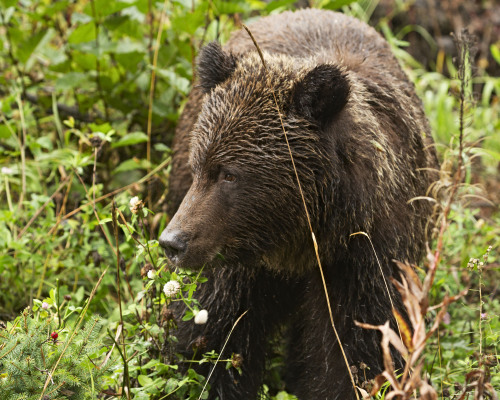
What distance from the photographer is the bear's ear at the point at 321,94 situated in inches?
134

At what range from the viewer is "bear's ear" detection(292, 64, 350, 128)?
3.39m

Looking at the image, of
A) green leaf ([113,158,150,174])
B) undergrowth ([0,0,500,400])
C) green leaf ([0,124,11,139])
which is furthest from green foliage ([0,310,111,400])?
green leaf ([0,124,11,139])

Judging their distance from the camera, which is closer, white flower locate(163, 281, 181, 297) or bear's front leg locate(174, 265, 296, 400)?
white flower locate(163, 281, 181, 297)

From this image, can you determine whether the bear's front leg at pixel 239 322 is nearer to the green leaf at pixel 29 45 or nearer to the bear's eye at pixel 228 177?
the bear's eye at pixel 228 177

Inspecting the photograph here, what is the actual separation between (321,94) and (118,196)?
8.38 feet

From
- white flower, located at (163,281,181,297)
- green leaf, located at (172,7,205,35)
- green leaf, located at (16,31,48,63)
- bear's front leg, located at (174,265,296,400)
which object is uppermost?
green leaf, located at (172,7,205,35)

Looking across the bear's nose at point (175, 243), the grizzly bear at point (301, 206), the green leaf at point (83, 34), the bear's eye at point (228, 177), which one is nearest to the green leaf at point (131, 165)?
the green leaf at point (83, 34)

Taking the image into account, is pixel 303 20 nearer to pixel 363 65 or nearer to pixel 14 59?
pixel 363 65

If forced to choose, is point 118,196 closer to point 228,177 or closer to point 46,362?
point 228,177

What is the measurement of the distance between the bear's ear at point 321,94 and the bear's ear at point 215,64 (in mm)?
516

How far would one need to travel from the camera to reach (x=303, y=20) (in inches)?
187

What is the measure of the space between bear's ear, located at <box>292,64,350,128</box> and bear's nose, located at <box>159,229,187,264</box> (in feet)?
2.92

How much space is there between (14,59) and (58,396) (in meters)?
3.90

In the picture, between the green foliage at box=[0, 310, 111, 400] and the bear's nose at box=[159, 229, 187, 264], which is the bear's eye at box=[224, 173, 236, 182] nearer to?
the bear's nose at box=[159, 229, 187, 264]
